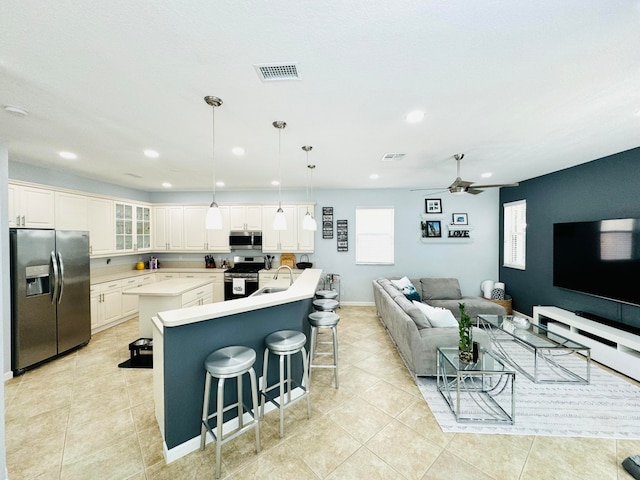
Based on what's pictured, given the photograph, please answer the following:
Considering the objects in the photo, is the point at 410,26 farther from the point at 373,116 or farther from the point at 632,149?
the point at 632,149

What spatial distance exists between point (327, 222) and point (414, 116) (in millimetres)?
3713

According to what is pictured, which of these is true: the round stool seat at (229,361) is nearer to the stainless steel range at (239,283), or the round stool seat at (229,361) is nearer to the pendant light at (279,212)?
the pendant light at (279,212)

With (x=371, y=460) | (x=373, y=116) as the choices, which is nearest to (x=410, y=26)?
(x=373, y=116)

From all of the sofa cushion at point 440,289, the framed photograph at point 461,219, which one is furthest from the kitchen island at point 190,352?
the framed photograph at point 461,219

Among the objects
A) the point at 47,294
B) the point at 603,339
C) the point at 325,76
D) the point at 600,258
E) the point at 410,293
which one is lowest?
the point at 603,339

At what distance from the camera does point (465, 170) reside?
4211mm

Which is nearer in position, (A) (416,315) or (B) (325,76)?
(B) (325,76)

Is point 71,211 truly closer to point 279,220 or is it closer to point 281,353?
point 279,220

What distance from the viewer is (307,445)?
1.99 meters

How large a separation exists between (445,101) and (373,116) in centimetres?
59

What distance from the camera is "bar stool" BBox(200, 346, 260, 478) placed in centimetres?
172

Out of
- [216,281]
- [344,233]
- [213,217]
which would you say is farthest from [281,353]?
[344,233]

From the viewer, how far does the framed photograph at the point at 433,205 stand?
5.70 m

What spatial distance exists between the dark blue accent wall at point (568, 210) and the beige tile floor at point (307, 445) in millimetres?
2508
